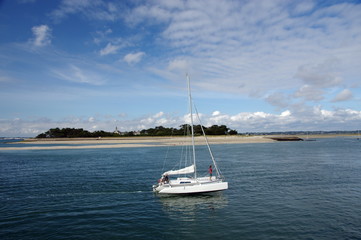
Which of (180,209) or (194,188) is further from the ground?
(194,188)

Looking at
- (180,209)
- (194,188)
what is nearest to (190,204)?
(180,209)

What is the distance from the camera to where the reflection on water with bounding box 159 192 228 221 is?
74.7 ft

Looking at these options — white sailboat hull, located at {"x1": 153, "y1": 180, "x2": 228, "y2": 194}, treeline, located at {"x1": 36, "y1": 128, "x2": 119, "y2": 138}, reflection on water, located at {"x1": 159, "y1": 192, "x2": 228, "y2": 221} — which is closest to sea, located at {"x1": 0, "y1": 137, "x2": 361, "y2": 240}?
reflection on water, located at {"x1": 159, "y1": 192, "x2": 228, "y2": 221}

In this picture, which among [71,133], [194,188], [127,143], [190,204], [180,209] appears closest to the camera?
[180,209]

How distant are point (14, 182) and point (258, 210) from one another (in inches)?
1282

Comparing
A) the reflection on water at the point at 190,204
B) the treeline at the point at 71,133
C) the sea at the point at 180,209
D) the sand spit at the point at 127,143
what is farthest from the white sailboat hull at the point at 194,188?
the treeline at the point at 71,133

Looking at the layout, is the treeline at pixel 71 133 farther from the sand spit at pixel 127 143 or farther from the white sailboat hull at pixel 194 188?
the white sailboat hull at pixel 194 188

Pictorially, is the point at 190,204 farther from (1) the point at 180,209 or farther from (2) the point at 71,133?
(2) the point at 71,133

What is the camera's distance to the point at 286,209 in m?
23.2

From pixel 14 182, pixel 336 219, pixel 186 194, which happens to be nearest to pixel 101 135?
pixel 14 182

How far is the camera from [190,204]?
2598cm

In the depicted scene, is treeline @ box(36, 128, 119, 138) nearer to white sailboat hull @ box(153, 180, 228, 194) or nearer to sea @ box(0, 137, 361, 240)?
sea @ box(0, 137, 361, 240)

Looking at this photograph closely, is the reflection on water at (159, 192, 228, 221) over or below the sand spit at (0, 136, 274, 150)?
below

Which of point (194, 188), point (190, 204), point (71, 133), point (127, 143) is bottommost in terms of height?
point (190, 204)
